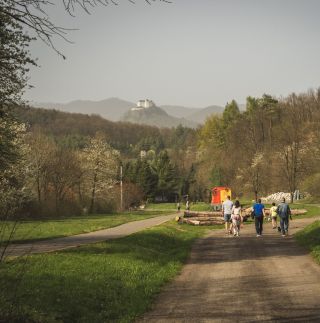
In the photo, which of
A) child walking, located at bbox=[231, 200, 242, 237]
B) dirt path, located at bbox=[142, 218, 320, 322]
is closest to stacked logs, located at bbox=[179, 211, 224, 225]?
child walking, located at bbox=[231, 200, 242, 237]

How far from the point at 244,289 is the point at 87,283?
3.74 metres

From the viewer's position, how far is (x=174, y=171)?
387 feet

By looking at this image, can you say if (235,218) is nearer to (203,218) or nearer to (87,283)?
(203,218)

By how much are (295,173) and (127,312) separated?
63.5 metres

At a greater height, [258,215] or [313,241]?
[258,215]

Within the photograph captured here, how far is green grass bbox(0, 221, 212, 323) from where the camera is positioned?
8945mm

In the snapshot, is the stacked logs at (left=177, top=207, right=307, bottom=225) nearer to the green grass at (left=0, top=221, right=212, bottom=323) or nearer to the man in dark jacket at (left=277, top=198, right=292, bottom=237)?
the man in dark jacket at (left=277, top=198, right=292, bottom=237)

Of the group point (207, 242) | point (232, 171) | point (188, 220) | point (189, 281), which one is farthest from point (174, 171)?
point (189, 281)

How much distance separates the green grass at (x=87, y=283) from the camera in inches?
352

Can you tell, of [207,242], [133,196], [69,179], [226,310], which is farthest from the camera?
[133,196]

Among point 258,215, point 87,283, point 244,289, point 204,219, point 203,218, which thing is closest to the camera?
point 244,289

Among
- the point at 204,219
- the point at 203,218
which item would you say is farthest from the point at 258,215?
the point at 203,218

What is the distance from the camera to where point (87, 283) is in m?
11.8

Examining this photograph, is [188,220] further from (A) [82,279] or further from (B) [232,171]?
(B) [232,171]
